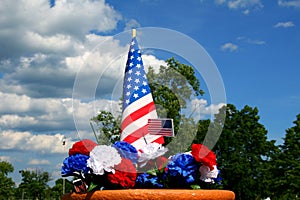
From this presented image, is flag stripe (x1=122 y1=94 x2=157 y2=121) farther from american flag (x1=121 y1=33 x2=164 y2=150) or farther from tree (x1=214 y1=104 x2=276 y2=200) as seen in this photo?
tree (x1=214 y1=104 x2=276 y2=200)

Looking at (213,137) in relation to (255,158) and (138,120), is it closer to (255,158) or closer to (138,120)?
(138,120)

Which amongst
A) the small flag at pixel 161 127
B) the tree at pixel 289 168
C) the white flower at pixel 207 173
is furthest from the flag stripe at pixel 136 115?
the tree at pixel 289 168

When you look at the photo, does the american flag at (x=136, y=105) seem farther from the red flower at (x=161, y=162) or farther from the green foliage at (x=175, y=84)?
the red flower at (x=161, y=162)

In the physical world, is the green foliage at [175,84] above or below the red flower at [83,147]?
above

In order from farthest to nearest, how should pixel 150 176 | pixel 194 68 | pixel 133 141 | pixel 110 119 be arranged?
1. pixel 110 119
2. pixel 133 141
3. pixel 194 68
4. pixel 150 176

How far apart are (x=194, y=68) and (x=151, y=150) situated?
48.9 inches

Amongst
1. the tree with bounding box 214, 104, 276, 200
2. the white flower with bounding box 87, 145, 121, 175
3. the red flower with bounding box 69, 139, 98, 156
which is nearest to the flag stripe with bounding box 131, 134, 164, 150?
the red flower with bounding box 69, 139, 98, 156

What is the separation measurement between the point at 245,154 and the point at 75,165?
3585 centimetres

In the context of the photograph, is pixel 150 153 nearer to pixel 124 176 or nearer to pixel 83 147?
pixel 124 176

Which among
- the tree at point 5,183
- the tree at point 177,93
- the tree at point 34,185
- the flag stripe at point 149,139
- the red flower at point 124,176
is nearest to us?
the red flower at point 124,176

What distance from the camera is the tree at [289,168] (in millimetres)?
27328

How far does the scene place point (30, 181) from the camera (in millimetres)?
77750

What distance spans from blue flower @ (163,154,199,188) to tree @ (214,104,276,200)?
109 ft

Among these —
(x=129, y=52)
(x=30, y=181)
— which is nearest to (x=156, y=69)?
(x=129, y=52)
